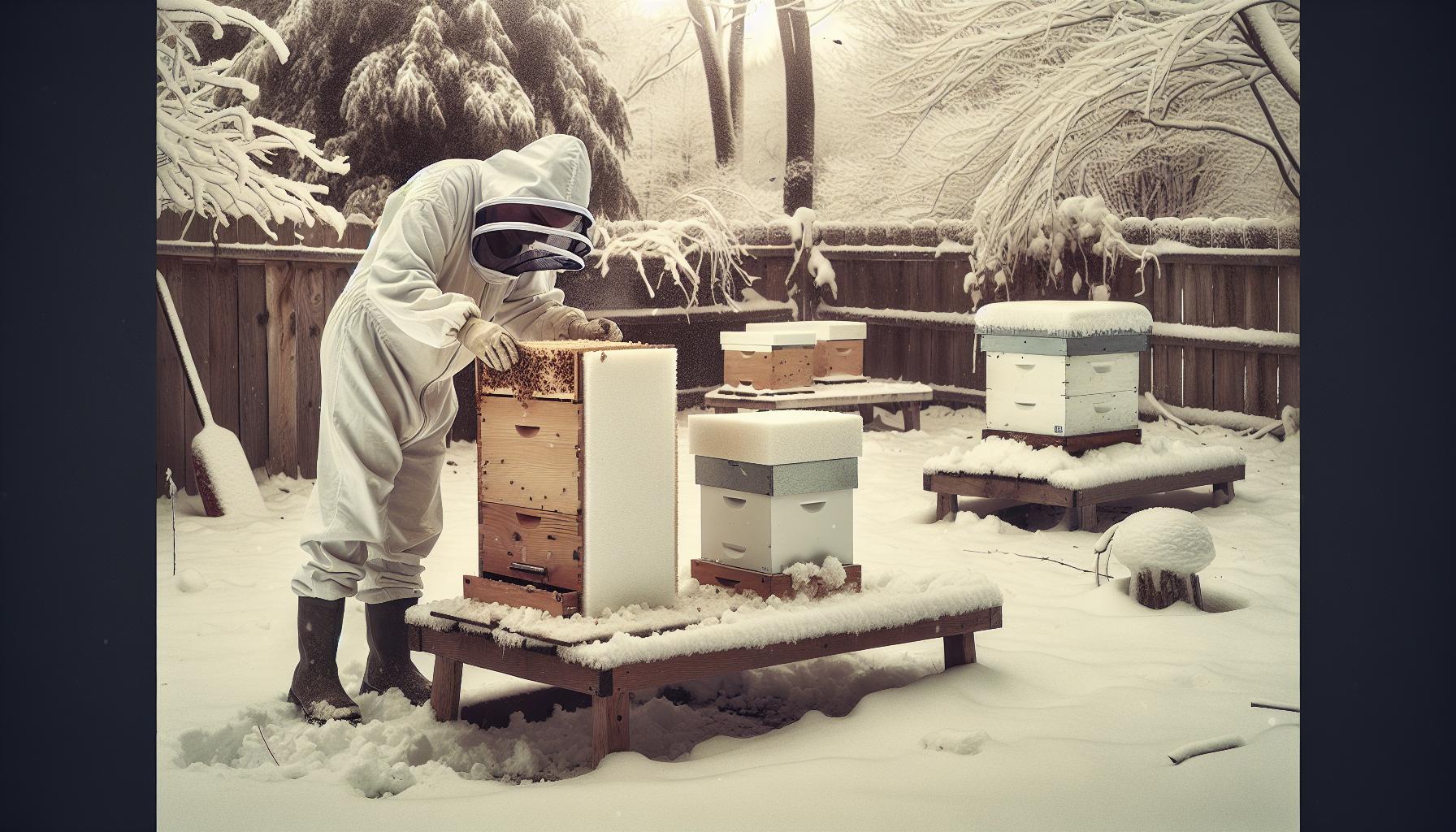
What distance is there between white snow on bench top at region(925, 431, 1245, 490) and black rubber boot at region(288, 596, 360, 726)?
313 centimetres

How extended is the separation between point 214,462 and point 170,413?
456mm

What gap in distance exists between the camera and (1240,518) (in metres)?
6.14

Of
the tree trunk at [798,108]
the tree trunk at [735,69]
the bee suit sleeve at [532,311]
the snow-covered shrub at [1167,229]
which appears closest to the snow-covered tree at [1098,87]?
the snow-covered shrub at [1167,229]

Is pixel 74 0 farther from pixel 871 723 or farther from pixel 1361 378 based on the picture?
pixel 1361 378

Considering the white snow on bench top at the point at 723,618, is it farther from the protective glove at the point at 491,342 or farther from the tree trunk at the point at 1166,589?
the tree trunk at the point at 1166,589

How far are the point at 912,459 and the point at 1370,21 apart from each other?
5.28m

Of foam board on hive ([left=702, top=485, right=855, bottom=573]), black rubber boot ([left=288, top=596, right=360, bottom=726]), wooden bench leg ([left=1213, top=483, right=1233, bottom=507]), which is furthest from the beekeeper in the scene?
wooden bench leg ([left=1213, top=483, right=1233, bottom=507])

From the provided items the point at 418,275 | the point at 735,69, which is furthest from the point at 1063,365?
the point at 735,69

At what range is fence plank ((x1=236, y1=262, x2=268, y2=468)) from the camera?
6.79 m

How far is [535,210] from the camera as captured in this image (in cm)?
352

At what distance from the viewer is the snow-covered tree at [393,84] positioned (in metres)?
9.80

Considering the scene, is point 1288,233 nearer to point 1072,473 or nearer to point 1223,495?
point 1223,495

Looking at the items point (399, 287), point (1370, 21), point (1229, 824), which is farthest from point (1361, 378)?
point (399, 287)

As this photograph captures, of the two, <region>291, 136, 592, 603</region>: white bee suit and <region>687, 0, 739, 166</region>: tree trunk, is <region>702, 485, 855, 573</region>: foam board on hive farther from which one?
<region>687, 0, 739, 166</region>: tree trunk
